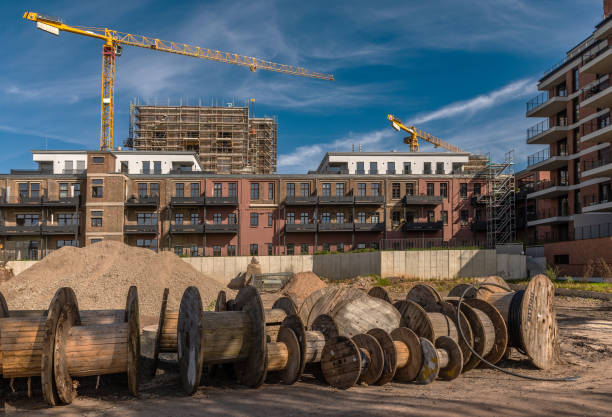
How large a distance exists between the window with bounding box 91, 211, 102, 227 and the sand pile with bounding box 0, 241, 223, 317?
25579 millimetres

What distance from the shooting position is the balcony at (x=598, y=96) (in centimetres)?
3928

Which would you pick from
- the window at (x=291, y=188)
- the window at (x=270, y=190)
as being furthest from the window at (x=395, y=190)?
the window at (x=270, y=190)

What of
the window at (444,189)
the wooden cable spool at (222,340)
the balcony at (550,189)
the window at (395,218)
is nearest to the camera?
the wooden cable spool at (222,340)

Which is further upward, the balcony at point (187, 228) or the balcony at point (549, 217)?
the balcony at point (549, 217)

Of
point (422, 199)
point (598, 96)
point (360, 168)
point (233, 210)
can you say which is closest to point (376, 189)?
point (422, 199)

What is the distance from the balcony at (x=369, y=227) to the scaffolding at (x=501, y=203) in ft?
39.4

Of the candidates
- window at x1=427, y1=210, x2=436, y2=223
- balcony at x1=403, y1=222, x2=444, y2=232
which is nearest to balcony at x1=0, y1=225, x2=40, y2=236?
balcony at x1=403, y1=222, x2=444, y2=232

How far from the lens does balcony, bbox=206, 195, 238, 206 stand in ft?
172

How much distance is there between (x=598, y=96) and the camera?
131 feet

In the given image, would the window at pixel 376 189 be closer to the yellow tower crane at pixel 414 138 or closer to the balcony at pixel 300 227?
the balcony at pixel 300 227

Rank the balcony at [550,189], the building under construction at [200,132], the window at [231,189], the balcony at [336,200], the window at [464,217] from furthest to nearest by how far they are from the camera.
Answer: the building under construction at [200,132], the window at [464,217], the window at [231,189], the balcony at [336,200], the balcony at [550,189]

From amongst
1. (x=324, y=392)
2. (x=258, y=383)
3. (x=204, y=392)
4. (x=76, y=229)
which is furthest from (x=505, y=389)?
(x=76, y=229)

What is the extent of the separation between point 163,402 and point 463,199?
171 feet

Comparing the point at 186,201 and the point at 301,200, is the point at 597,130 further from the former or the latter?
the point at 186,201
